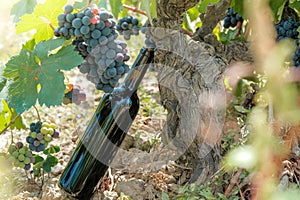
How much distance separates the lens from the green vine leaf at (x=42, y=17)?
1538 mm

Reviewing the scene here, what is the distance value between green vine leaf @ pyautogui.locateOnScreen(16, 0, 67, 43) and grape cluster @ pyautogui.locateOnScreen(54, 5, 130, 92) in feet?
0.24

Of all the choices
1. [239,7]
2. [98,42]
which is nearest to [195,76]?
[98,42]

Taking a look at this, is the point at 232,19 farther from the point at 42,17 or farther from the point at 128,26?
the point at 42,17

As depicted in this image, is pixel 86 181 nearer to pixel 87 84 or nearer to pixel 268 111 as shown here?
pixel 268 111

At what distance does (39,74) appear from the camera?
56.0 inches

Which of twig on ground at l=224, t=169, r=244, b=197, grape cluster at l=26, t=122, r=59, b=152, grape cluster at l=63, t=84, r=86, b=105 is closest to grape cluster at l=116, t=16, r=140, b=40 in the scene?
grape cluster at l=63, t=84, r=86, b=105

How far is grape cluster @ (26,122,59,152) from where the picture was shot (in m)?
1.63

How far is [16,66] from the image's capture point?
1.43m

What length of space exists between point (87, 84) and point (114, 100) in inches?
40.3

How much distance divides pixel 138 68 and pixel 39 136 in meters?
0.43

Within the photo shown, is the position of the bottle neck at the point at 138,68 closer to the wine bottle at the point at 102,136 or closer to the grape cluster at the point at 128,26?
the wine bottle at the point at 102,136

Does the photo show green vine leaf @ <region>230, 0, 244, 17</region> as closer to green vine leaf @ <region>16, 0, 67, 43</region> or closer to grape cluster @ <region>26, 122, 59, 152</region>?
green vine leaf @ <region>16, 0, 67, 43</region>

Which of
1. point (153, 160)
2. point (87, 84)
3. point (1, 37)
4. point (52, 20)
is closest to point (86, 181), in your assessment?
point (153, 160)

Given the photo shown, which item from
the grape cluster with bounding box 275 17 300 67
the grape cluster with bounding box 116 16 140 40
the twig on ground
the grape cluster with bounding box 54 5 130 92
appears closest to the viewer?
the twig on ground
